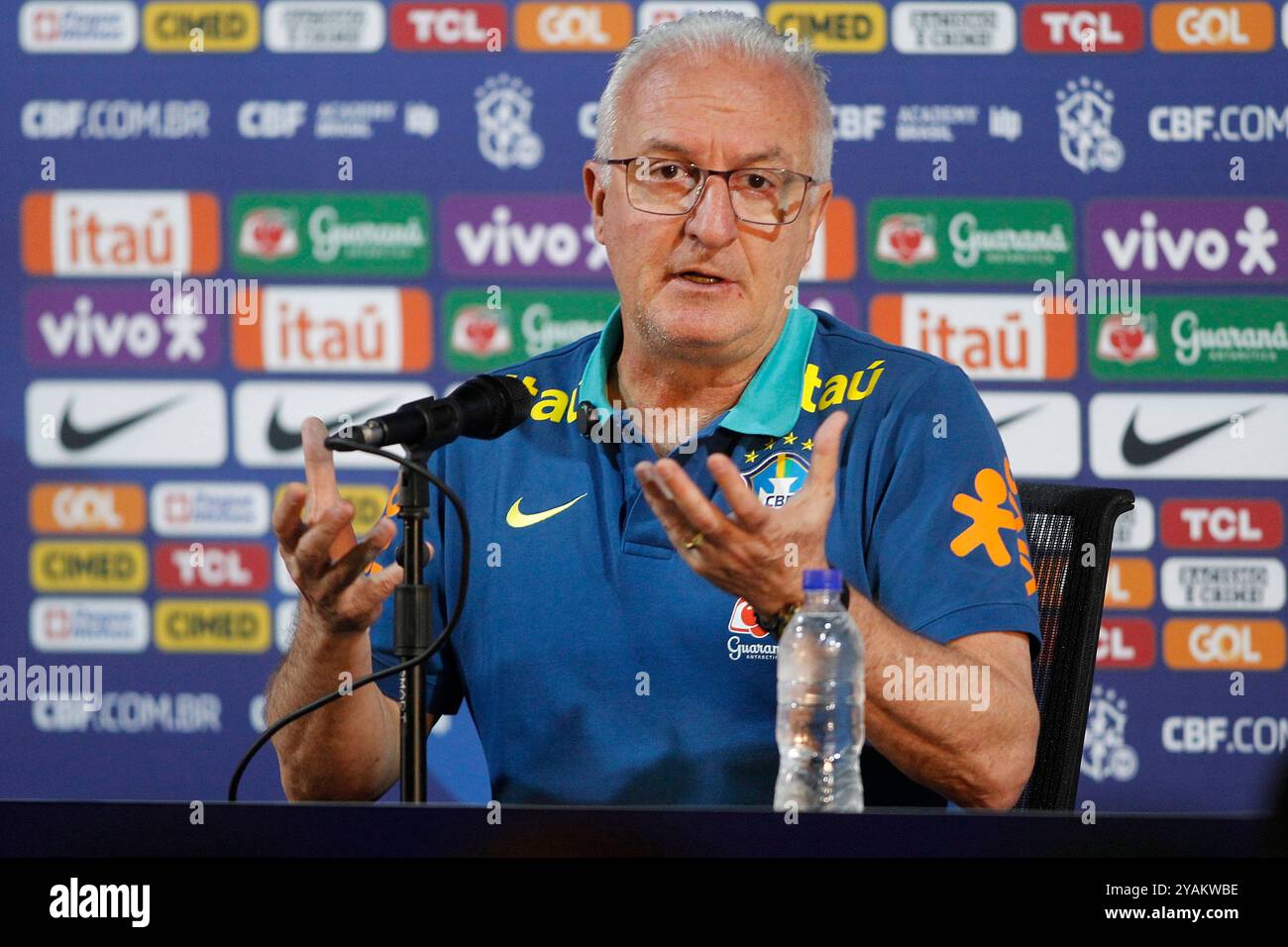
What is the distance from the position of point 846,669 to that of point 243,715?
206 centimetres

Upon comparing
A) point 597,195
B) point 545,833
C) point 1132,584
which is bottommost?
point 1132,584

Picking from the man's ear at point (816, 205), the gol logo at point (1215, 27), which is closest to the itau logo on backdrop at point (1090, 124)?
the gol logo at point (1215, 27)

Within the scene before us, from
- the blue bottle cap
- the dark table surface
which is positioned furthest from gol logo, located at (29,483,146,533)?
the dark table surface

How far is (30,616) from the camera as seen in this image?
304 cm

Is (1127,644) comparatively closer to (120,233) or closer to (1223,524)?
(1223,524)

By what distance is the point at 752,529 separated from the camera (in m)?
1.06

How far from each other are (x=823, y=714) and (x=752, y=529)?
348mm

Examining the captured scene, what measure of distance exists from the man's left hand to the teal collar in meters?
0.49

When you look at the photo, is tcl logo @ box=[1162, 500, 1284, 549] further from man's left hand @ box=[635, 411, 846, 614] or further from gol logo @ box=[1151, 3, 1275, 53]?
man's left hand @ box=[635, 411, 846, 614]

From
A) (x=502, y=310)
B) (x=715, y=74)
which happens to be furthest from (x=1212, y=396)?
(x=715, y=74)

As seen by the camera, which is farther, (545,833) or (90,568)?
(90,568)

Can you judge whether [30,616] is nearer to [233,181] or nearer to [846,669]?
[233,181]

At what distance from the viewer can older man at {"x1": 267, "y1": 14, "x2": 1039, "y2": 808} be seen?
1.38 meters

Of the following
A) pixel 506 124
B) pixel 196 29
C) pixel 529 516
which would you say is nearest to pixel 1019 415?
pixel 506 124
